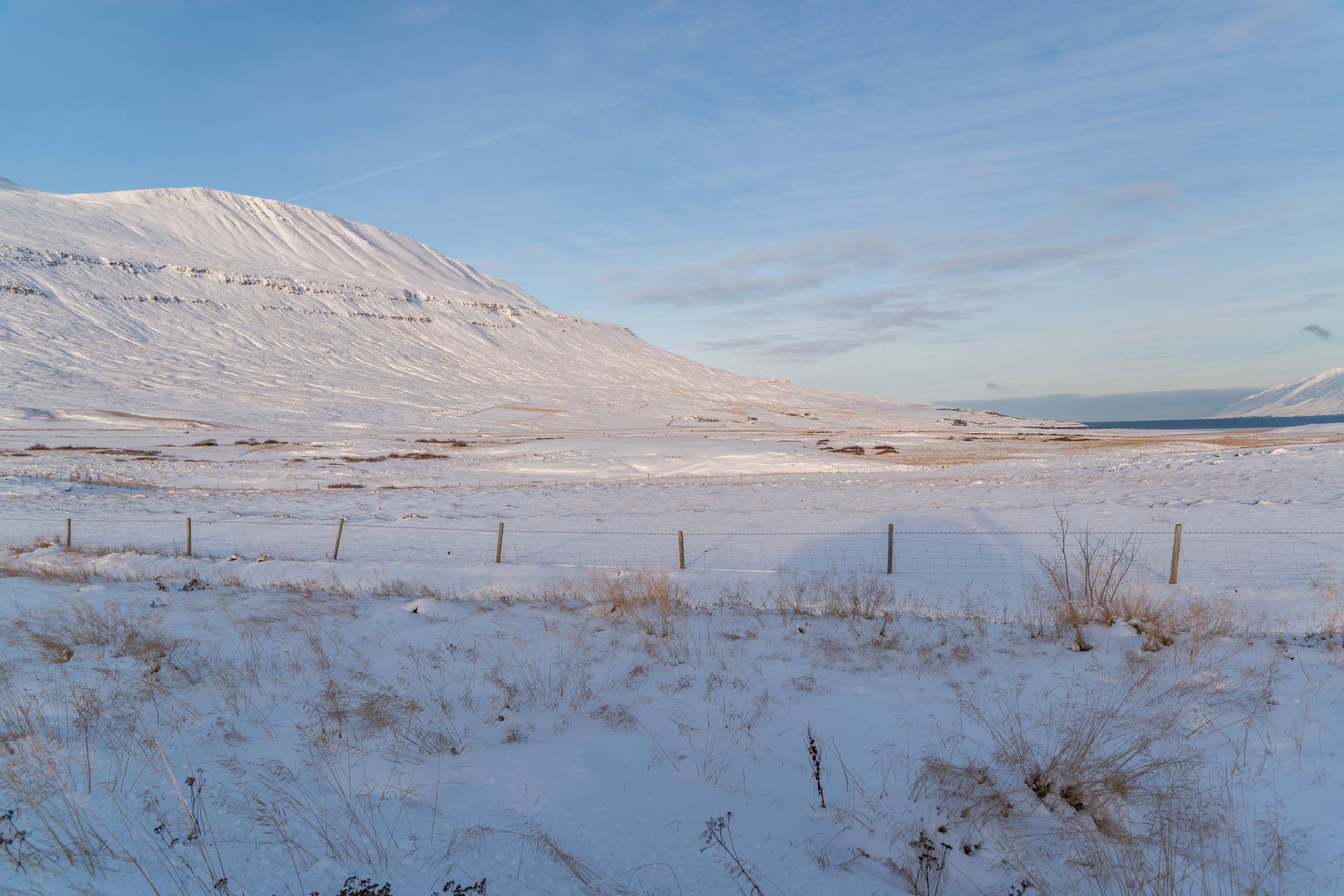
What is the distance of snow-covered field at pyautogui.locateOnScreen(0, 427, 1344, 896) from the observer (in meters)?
3.54

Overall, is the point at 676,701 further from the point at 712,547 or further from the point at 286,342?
the point at 286,342

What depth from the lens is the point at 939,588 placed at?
10.5 metres

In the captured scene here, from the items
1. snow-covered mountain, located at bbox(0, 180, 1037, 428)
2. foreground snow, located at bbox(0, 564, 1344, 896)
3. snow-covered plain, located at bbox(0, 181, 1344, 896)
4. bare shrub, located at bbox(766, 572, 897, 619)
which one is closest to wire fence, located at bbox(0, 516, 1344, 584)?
snow-covered plain, located at bbox(0, 181, 1344, 896)

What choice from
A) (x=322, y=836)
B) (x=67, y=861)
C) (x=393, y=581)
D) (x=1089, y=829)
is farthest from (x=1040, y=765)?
(x=393, y=581)

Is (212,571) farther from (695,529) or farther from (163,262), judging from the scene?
(163,262)

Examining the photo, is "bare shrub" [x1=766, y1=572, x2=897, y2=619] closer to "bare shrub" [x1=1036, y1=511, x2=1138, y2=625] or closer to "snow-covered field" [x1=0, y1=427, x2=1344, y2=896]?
"snow-covered field" [x1=0, y1=427, x2=1344, y2=896]

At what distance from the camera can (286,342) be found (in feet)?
344

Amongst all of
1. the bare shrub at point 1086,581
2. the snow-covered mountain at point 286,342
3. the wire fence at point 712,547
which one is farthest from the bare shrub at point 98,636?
the snow-covered mountain at point 286,342

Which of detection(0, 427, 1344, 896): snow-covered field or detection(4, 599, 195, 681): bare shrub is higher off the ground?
detection(4, 599, 195, 681): bare shrub

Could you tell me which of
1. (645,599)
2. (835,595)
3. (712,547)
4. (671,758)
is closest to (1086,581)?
(835,595)

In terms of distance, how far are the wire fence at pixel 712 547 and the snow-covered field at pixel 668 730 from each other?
1.35 feet

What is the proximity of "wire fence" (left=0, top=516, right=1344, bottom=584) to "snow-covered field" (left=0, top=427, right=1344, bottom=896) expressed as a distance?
41 centimetres

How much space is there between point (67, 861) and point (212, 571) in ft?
32.3

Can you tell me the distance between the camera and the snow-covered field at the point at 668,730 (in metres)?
3.54
